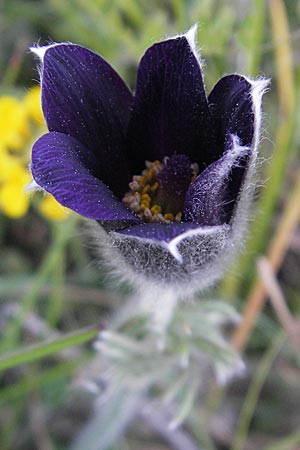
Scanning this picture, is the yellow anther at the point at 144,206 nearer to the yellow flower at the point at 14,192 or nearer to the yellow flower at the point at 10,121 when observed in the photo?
the yellow flower at the point at 14,192

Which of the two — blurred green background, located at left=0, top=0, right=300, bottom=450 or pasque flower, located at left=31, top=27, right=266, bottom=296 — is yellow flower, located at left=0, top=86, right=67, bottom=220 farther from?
pasque flower, located at left=31, top=27, right=266, bottom=296

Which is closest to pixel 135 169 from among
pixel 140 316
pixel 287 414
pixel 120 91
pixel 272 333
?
pixel 120 91

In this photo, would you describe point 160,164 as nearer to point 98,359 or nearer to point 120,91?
point 120,91

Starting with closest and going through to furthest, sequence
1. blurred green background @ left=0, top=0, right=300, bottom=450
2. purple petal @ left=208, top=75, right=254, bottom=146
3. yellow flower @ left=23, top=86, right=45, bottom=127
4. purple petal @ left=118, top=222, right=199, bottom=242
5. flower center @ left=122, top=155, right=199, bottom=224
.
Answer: purple petal @ left=118, top=222, right=199, bottom=242 < purple petal @ left=208, top=75, right=254, bottom=146 < flower center @ left=122, top=155, right=199, bottom=224 < blurred green background @ left=0, top=0, right=300, bottom=450 < yellow flower @ left=23, top=86, right=45, bottom=127

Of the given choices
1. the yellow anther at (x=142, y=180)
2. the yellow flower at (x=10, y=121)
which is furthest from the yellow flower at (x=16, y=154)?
the yellow anther at (x=142, y=180)

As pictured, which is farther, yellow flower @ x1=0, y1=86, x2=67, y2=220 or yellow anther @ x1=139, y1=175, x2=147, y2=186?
yellow flower @ x1=0, y1=86, x2=67, y2=220

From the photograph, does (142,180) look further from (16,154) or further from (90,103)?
(16,154)

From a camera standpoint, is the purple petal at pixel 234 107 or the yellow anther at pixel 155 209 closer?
the purple petal at pixel 234 107

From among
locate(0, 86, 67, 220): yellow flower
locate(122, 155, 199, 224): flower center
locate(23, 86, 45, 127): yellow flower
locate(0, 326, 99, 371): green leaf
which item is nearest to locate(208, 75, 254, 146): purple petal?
locate(122, 155, 199, 224): flower center
